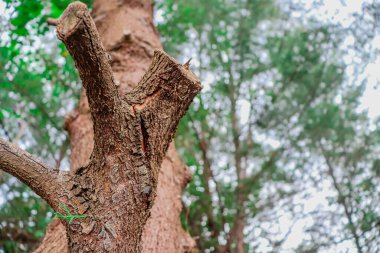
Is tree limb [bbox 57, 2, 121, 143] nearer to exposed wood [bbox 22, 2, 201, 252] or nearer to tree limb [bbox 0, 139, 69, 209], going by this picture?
exposed wood [bbox 22, 2, 201, 252]

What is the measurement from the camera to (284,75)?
5.07m

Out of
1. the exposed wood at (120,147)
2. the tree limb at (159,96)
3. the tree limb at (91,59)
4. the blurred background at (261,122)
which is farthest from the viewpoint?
the blurred background at (261,122)

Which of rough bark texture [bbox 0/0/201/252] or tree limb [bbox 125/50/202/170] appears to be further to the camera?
tree limb [bbox 125/50/202/170]

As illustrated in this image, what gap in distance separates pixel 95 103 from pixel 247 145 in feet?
13.7

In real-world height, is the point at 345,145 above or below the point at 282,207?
above

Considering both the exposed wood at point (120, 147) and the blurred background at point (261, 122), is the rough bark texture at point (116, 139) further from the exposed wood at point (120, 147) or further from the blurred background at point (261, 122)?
the blurred background at point (261, 122)

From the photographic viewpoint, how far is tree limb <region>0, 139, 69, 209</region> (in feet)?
4.33

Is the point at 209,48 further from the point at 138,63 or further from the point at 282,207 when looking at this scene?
the point at 138,63

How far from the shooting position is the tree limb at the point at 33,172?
1.32 meters

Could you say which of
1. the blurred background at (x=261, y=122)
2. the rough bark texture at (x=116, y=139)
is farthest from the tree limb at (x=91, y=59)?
the blurred background at (x=261, y=122)

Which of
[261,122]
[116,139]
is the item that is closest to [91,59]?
[116,139]

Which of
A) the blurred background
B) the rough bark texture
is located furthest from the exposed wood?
the blurred background

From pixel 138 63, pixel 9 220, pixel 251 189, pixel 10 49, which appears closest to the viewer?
pixel 138 63

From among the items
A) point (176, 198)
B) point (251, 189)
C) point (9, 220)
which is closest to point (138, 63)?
point (176, 198)
